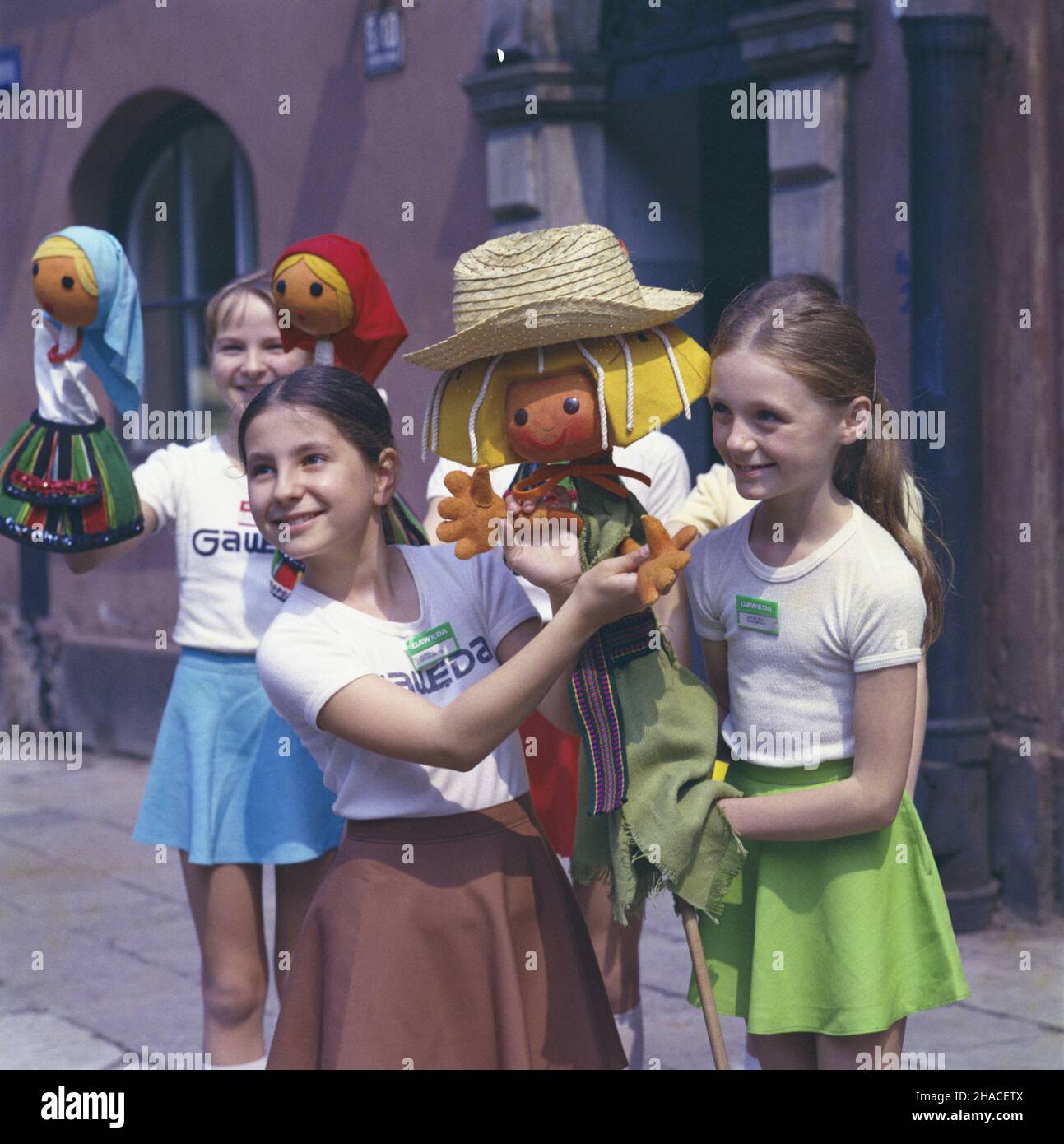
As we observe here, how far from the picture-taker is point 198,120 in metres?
9.06

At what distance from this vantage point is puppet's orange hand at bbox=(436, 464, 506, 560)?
2.44m

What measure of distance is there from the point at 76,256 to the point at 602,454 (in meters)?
1.37

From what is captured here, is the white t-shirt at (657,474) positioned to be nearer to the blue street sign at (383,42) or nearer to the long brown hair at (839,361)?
the long brown hair at (839,361)

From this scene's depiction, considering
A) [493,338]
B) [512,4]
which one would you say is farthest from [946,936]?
[512,4]

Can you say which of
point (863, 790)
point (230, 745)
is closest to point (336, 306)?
point (230, 745)

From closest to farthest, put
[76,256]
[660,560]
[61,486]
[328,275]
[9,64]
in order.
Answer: [660,560] → [328,275] → [76,256] → [61,486] → [9,64]

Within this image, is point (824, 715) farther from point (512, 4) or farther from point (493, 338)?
point (512, 4)

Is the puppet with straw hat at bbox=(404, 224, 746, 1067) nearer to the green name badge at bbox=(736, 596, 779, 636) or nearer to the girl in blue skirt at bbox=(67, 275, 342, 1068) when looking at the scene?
the green name badge at bbox=(736, 596, 779, 636)

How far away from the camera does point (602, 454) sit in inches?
99.9

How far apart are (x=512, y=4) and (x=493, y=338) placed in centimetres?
476

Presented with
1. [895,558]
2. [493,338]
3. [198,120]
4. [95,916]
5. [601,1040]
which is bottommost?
[95,916]

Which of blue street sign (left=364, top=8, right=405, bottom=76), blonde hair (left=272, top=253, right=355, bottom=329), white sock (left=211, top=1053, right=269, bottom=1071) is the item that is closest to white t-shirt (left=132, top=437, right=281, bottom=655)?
blonde hair (left=272, top=253, right=355, bottom=329)

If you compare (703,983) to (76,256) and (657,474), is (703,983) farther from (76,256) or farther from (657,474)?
(76,256)

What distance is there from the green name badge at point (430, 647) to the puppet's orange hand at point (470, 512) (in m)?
0.25
